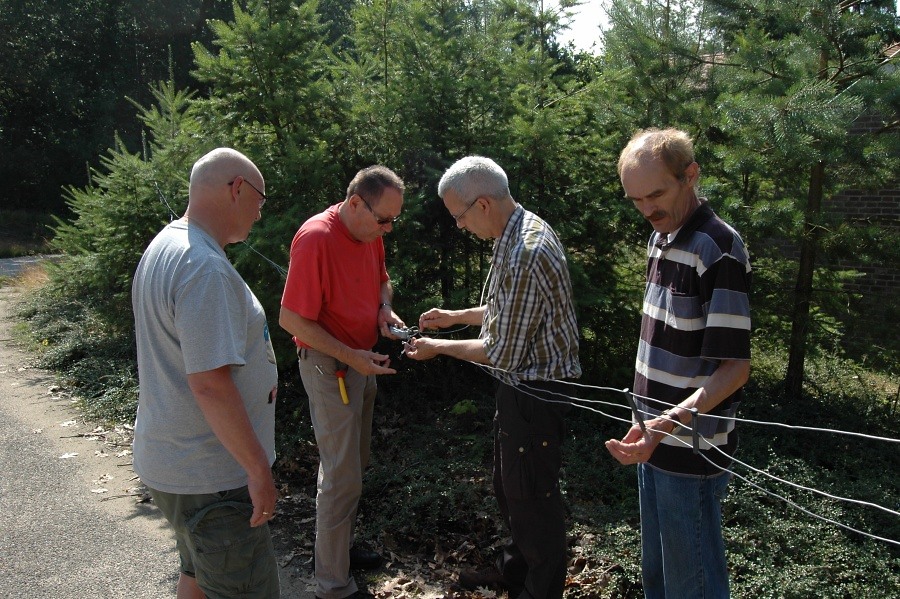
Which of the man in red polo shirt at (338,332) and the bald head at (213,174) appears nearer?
the bald head at (213,174)

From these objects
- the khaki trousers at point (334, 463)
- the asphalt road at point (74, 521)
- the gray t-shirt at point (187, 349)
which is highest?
the gray t-shirt at point (187, 349)

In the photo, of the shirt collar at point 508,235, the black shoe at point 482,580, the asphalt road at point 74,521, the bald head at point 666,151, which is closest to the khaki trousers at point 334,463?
the asphalt road at point 74,521

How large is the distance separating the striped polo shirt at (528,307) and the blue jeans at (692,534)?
0.71 meters

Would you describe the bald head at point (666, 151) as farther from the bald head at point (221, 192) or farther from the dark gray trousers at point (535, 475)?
the bald head at point (221, 192)

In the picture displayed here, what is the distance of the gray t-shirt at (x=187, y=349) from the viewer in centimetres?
225

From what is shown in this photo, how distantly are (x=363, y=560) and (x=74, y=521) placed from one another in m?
2.14

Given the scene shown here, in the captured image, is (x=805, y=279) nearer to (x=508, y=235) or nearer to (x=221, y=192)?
(x=508, y=235)

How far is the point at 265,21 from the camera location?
6.34 metres

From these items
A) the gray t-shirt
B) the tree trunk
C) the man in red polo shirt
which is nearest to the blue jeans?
the man in red polo shirt

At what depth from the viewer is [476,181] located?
302 cm

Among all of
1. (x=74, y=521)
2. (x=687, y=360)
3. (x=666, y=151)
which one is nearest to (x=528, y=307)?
(x=687, y=360)

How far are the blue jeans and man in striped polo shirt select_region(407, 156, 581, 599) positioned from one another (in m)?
0.63

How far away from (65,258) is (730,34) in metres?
10.4

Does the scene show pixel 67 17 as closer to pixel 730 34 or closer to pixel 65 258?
pixel 65 258
